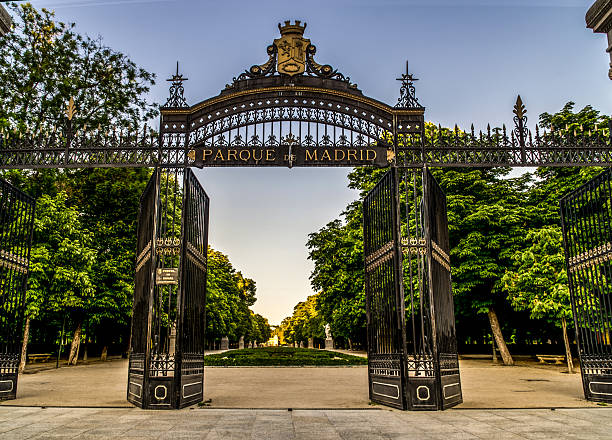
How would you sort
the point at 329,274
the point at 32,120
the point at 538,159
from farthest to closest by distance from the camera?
the point at 329,274
the point at 32,120
the point at 538,159

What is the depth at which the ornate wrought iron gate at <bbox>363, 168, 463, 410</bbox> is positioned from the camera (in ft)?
31.0

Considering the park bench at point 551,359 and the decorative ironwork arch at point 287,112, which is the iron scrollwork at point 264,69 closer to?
the decorative ironwork arch at point 287,112

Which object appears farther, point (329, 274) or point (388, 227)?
point (329, 274)

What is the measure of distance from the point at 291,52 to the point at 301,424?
731cm

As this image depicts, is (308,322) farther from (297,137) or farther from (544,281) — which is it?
(297,137)

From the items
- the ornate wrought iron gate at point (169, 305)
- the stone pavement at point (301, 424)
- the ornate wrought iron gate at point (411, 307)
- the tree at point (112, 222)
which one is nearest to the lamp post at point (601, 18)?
the ornate wrought iron gate at point (411, 307)

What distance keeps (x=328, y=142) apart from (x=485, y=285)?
1709cm

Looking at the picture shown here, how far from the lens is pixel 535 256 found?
20.2 meters

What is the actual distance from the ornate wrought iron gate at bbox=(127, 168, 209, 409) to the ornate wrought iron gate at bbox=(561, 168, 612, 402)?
809 cm

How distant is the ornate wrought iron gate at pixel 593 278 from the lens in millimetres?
10039

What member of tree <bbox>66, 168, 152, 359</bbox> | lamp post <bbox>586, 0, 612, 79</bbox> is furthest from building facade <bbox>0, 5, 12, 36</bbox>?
tree <bbox>66, 168, 152, 359</bbox>

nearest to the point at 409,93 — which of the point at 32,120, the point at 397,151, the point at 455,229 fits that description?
the point at 397,151

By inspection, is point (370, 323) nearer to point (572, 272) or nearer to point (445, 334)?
point (445, 334)

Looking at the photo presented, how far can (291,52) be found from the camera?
10711 mm
